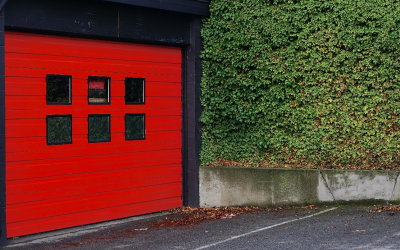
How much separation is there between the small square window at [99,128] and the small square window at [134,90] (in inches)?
22.7

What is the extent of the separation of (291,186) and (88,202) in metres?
3.68

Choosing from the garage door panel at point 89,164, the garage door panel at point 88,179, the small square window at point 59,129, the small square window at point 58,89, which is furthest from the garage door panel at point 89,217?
the small square window at point 58,89

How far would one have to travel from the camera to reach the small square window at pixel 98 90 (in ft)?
29.2

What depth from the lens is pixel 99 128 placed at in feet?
29.6

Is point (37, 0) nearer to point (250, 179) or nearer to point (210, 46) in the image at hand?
point (210, 46)

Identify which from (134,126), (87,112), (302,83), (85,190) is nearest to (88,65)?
(87,112)

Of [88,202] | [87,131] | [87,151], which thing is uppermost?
[87,131]

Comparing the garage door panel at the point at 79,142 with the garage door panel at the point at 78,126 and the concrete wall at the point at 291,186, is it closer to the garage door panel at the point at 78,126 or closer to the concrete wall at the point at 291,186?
the garage door panel at the point at 78,126

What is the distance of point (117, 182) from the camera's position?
30.4ft

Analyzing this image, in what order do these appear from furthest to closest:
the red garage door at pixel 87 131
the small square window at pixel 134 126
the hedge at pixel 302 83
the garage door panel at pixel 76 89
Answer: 1. the hedge at pixel 302 83
2. the small square window at pixel 134 126
3. the red garage door at pixel 87 131
4. the garage door panel at pixel 76 89

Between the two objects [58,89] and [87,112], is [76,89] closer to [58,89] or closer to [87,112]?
[58,89]

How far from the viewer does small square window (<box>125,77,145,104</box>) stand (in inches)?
Answer: 372

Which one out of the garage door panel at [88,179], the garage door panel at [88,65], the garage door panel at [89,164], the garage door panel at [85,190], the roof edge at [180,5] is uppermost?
the roof edge at [180,5]

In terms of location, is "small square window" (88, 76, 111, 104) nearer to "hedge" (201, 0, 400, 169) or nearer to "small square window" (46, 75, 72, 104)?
"small square window" (46, 75, 72, 104)
